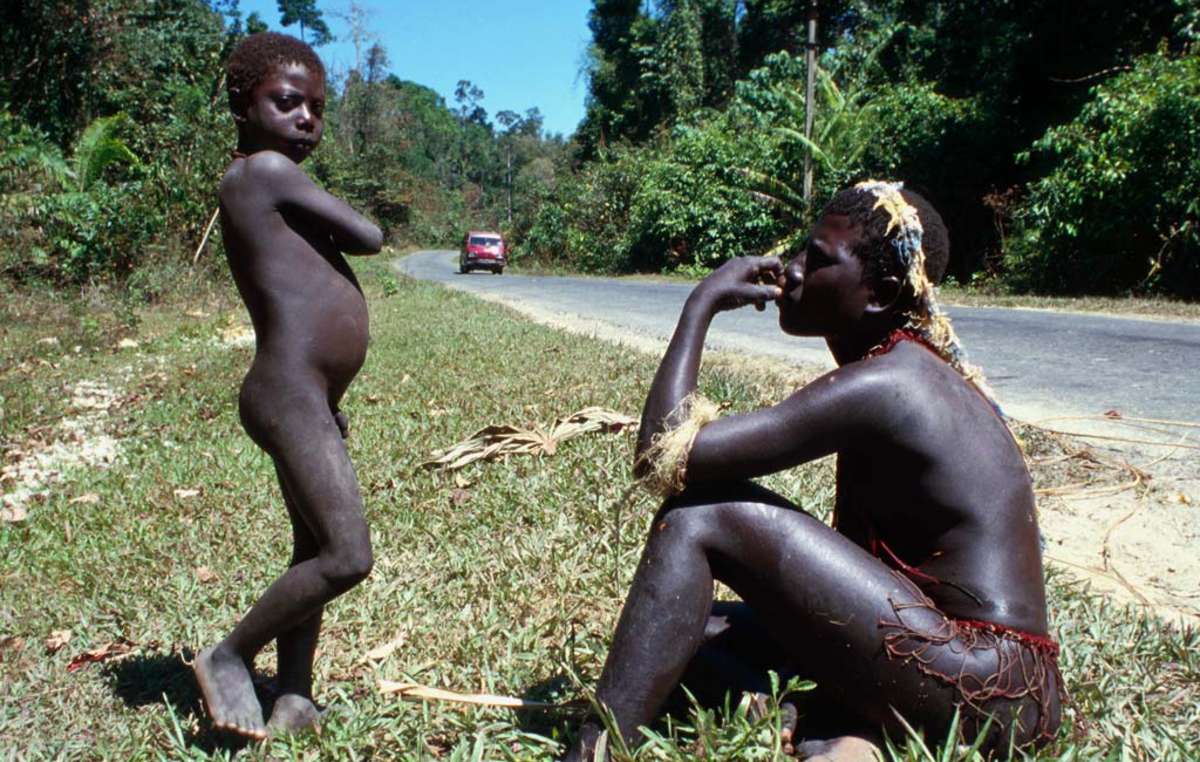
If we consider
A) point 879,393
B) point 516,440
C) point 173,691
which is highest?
point 879,393

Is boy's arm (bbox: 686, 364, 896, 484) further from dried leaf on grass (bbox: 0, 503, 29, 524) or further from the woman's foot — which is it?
dried leaf on grass (bbox: 0, 503, 29, 524)

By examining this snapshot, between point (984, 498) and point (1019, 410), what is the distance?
3.93 metres

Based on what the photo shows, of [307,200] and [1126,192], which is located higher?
[1126,192]

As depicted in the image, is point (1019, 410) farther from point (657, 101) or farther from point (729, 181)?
point (657, 101)

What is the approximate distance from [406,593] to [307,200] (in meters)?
1.56

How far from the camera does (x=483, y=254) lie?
97.4 ft

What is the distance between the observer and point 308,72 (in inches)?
85.1

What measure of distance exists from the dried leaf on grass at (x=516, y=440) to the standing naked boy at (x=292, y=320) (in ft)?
Result: 7.10

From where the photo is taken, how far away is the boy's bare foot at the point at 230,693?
2189 mm

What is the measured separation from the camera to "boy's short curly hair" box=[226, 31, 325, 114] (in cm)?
212

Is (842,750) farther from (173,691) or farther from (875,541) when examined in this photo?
(173,691)

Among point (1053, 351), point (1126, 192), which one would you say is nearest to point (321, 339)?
point (1053, 351)

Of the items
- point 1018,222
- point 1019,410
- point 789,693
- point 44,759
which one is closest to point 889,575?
point 789,693

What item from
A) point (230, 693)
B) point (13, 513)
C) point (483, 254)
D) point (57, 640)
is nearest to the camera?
point (230, 693)
